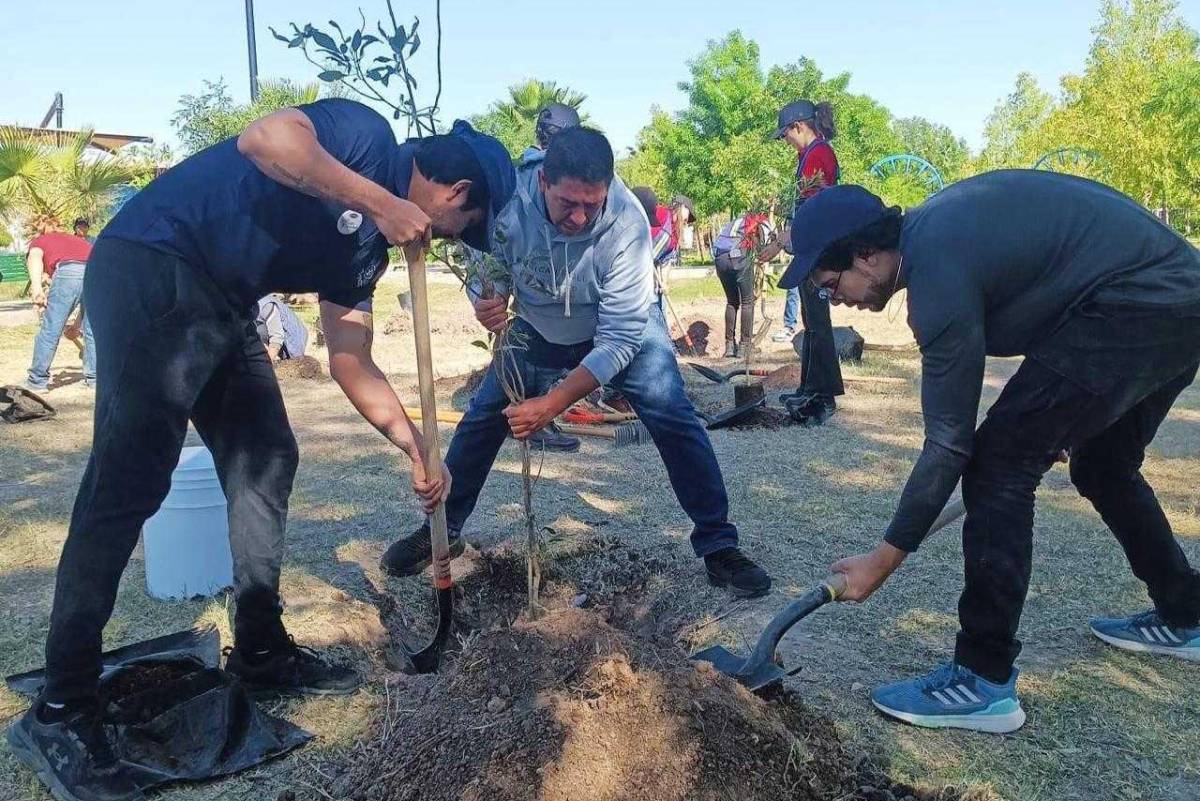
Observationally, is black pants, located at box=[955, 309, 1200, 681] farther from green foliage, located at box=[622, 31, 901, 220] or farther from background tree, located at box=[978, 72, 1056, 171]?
green foliage, located at box=[622, 31, 901, 220]

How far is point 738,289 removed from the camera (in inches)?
422

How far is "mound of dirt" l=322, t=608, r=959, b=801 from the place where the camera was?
2217mm

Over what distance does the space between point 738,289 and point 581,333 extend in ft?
23.3

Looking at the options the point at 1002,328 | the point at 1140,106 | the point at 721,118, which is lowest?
the point at 1002,328

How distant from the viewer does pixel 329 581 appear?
13.5 ft

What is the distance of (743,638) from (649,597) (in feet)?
2.30

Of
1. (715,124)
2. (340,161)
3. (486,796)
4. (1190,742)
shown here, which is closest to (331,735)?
(486,796)

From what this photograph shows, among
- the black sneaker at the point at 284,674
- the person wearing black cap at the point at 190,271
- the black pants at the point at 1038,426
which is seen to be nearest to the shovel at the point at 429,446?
the person wearing black cap at the point at 190,271

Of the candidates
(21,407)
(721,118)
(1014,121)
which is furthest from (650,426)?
(721,118)

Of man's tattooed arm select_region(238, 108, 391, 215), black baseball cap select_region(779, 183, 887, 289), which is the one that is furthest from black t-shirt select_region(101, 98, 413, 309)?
black baseball cap select_region(779, 183, 887, 289)

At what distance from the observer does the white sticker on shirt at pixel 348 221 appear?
101 inches

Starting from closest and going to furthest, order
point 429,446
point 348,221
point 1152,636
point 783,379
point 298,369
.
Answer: point 348,221
point 429,446
point 1152,636
point 783,379
point 298,369

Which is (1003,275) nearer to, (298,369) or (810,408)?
(810,408)

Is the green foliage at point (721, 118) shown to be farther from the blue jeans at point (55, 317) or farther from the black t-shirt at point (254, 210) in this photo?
the black t-shirt at point (254, 210)
